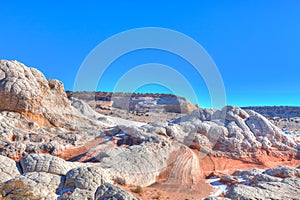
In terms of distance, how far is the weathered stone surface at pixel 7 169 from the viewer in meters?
9.51

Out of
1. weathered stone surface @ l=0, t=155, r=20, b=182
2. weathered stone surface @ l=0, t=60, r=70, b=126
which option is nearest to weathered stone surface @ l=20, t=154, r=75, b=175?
weathered stone surface @ l=0, t=155, r=20, b=182

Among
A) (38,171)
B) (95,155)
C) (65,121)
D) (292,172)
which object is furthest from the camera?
(65,121)

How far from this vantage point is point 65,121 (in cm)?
2011

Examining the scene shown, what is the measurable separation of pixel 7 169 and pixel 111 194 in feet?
16.1

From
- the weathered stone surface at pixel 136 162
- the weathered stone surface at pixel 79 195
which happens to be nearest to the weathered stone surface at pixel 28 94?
the weathered stone surface at pixel 136 162

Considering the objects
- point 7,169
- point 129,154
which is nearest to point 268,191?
point 129,154

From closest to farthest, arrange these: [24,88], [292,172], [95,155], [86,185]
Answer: [86,185]
[292,172]
[95,155]
[24,88]

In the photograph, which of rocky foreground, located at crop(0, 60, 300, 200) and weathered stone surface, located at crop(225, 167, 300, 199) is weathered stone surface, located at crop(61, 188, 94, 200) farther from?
weathered stone surface, located at crop(225, 167, 300, 199)

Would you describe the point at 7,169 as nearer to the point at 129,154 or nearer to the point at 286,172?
the point at 129,154

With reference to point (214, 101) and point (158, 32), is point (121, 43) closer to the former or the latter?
point (158, 32)

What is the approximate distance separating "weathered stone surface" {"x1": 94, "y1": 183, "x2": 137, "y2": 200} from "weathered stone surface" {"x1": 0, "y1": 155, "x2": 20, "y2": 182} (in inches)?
A: 150

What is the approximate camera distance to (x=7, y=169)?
10.0 metres

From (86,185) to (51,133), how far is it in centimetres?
856

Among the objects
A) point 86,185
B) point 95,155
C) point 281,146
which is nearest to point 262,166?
point 281,146
